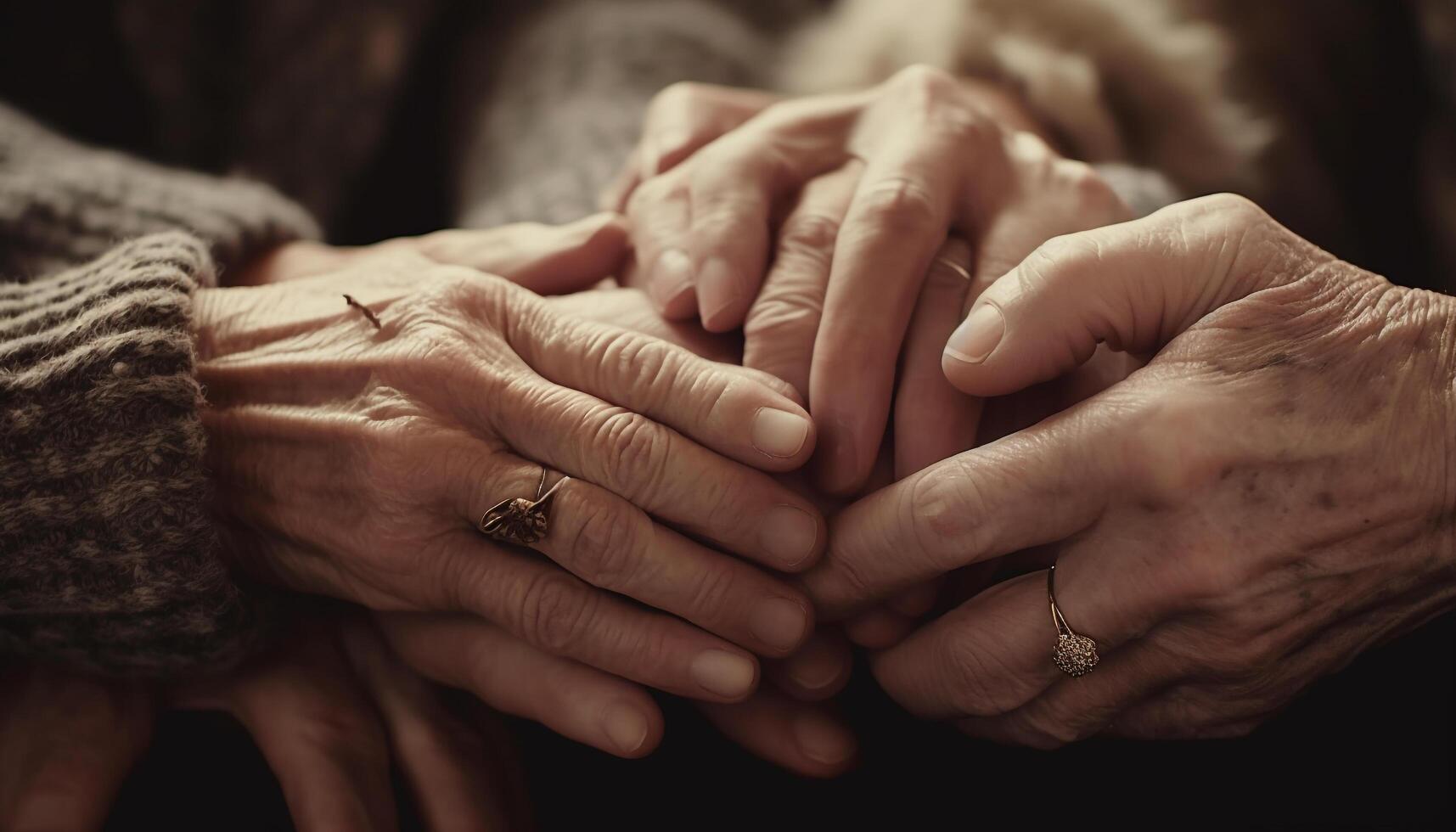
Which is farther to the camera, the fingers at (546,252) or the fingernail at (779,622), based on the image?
the fingers at (546,252)

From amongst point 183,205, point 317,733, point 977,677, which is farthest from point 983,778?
point 183,205

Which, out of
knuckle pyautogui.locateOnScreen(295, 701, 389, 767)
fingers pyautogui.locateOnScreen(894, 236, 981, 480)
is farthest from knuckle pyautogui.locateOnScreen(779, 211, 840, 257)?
knuckle pyautogui.locateOnScreen(295, 701, 389, 767)

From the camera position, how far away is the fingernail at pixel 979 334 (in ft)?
2.34

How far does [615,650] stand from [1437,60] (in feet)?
5.02

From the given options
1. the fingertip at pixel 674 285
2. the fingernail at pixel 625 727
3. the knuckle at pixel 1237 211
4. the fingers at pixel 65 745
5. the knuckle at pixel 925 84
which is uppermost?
the knuckle at pixel 925 84

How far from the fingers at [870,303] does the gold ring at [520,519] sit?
0.74ft

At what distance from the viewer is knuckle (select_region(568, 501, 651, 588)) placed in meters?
0.74

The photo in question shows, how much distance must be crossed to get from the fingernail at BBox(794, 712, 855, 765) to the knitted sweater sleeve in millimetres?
468

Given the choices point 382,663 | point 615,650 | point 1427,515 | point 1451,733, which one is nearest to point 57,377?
point 382,663

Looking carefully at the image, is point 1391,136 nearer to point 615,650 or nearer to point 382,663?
point 615,650

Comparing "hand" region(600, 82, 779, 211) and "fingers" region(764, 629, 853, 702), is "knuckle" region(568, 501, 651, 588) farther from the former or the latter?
"hand" region(600, 82, 779, 211)

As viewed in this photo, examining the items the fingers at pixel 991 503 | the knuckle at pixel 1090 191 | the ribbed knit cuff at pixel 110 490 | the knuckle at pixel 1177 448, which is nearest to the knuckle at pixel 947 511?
the fingers at pixel 991 503

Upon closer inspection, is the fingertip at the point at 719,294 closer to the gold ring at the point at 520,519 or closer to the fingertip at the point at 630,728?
the gold ring at the point at 520,519

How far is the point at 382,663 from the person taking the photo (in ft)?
2.93
